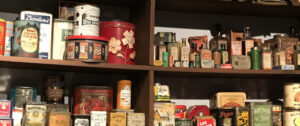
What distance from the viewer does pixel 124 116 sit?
179cm

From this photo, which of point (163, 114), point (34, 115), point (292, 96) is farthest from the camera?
point (292, 96)

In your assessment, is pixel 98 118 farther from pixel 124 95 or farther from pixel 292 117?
pixel 292 117

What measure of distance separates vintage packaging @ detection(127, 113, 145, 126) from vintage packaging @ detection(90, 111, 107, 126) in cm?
12

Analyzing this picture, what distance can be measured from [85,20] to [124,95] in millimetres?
427

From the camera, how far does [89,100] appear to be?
6.17 feet

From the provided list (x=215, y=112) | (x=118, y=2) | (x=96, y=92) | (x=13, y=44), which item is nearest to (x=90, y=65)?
(x=96, y=92)

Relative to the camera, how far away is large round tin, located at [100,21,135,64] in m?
1.89

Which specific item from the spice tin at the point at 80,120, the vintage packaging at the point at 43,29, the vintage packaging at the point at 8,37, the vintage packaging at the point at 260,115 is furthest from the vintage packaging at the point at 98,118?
the vintage packaging at the point at 260,115

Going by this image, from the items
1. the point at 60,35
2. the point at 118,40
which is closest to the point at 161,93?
the point at 118,40

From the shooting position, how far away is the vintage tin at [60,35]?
179 centimetres

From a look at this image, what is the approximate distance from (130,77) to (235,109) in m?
0.61

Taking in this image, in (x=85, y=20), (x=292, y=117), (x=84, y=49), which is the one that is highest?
(x=85, y=20)

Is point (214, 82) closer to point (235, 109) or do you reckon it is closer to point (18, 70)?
point (235, 109)

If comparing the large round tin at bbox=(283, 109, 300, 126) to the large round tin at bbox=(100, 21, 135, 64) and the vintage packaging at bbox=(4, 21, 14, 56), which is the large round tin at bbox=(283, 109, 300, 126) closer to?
the large round tin at bbox=(100, 21, 135, 64)
